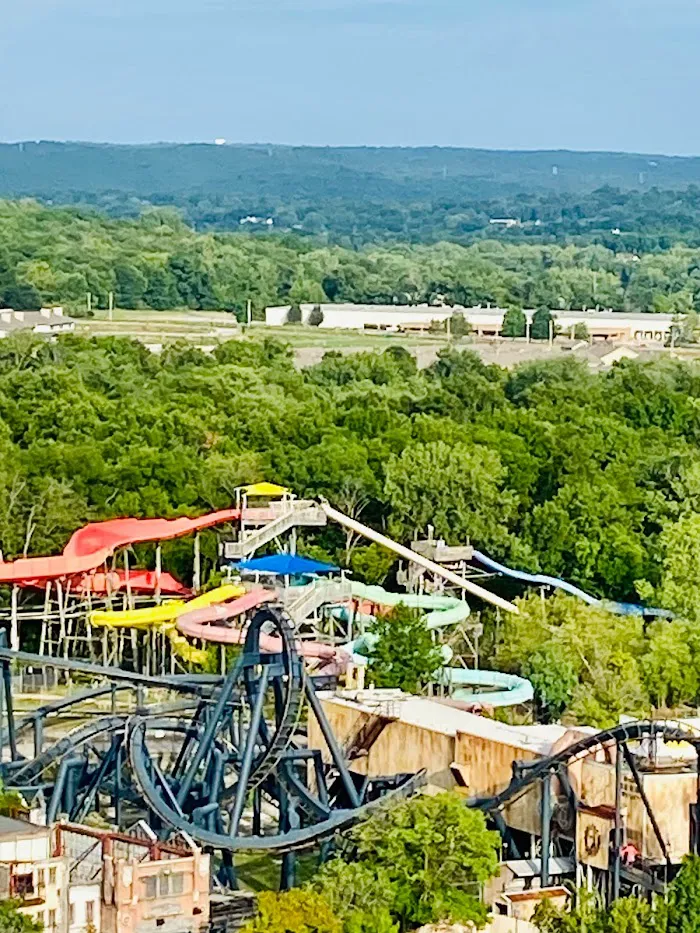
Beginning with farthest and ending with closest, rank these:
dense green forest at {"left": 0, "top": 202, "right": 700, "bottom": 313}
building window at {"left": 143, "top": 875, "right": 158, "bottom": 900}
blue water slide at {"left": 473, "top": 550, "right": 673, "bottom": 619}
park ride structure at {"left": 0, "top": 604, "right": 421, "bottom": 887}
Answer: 1. dense green forest at {"left": 0, "top": 202, "right": 700, "bottom": 313}
2. blue water slide at {"left": 473, "top": 550, "right": 673, "bottom": 619}
3. park ride structure at {"left": 0, "top": 604, "right": 421, "bottom": 887}
4. building window at {"left": 143, "top": 875, "right": 158, "bottom": 900}

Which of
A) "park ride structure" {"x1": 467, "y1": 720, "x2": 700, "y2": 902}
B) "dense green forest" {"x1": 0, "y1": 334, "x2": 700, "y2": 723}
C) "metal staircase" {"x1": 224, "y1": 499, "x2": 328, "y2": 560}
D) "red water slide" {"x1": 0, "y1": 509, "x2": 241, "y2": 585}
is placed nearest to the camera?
"park ride structure" {"x1": 467, "y1": 720, "x2": 700, "y2": 902}

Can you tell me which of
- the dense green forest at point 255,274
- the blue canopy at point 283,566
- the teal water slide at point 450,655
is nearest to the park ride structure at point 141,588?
the blue canopy at point 283,566

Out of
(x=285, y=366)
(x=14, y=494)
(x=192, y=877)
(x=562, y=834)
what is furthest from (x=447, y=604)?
(x=285, y=366)

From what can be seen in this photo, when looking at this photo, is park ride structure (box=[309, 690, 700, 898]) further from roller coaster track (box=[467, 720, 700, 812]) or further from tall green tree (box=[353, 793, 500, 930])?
tall green tree (box=[353, 793, 500, 930])

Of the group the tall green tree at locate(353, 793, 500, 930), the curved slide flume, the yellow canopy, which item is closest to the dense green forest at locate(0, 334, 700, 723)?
the yellow canopy

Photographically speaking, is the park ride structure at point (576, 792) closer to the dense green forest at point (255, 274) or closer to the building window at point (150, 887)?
the building window at point (150, 887)

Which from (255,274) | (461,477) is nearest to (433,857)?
(461,477)
